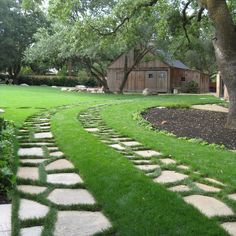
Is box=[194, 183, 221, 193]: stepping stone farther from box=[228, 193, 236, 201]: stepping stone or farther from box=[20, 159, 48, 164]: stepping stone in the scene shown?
box=[20, 159, 48, 164]: stepping stone

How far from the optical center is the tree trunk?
8.42 metres

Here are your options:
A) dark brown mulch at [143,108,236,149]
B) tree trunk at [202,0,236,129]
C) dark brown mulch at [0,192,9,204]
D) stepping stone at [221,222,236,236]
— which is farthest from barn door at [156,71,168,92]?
stepping stone at [221,222,236,236]

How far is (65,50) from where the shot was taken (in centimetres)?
2589

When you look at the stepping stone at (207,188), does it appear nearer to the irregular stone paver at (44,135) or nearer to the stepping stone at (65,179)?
the stepping stone at (65,179)

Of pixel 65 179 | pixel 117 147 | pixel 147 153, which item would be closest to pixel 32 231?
pixel 65 179

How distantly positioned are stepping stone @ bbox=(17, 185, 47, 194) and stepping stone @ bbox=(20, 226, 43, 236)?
0.91 m

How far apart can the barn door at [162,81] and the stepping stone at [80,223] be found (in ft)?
102

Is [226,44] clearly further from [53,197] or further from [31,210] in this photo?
[31,210]

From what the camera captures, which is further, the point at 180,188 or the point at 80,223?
the point at 180,188

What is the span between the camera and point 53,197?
3.75 m

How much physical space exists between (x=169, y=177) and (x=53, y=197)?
1485mm

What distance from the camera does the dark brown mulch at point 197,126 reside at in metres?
7.45

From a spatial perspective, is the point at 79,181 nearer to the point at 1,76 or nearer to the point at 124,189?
the point at 124,189

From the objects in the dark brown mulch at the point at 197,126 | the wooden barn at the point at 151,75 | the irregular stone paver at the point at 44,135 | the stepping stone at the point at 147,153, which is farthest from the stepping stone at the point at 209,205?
the wooden barn at the point at 151,75
